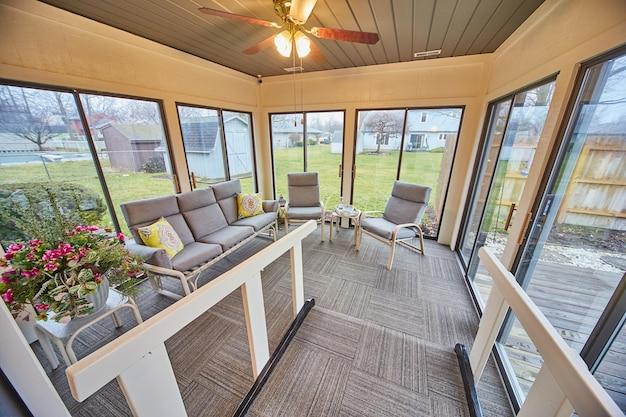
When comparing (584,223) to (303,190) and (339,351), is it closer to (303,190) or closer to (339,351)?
(339,351)

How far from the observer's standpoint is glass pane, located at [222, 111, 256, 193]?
12.3ft

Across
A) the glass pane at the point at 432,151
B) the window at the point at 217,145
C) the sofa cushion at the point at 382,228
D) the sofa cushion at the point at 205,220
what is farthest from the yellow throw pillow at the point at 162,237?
the glass pane at the point at 432,151

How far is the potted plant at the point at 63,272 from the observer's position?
47.6 inches

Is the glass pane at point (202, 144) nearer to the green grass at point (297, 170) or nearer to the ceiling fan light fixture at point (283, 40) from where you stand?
the green grass at point (297, 170)

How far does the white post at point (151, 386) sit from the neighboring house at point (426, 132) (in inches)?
139

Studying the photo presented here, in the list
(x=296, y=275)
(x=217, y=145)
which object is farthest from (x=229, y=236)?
(x=217, y=145)

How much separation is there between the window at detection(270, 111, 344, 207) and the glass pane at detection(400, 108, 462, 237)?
1073mm

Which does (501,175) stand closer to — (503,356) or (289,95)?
(503,356)

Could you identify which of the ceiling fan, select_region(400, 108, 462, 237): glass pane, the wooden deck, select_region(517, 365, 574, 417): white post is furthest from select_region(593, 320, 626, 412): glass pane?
select_region(400, 108, 462, 237): glass pane

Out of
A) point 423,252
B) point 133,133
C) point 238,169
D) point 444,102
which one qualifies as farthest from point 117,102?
point 423,252

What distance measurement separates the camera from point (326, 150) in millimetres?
3957

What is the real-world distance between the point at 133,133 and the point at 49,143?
70 cm

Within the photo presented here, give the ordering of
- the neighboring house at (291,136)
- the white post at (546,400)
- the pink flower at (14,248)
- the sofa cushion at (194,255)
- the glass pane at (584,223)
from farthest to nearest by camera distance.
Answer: the neighboring house at (291,136) → the sofa cushion at (194,255) → the pink flower at (14,248) → the glass pane at (584,223) → the white post at (546,400)

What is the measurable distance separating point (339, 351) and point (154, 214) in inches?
89.5
